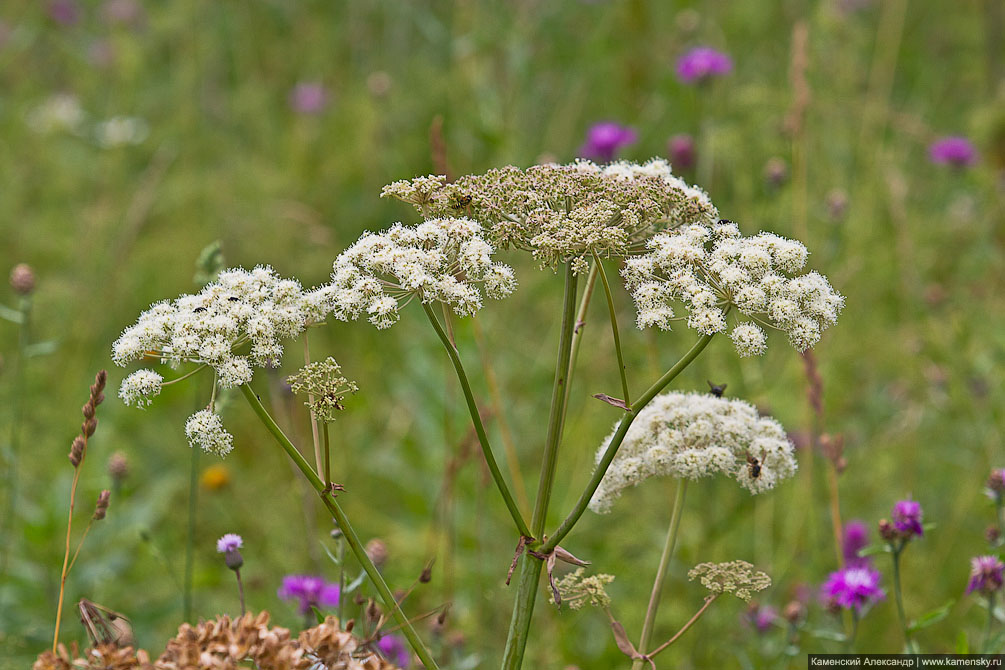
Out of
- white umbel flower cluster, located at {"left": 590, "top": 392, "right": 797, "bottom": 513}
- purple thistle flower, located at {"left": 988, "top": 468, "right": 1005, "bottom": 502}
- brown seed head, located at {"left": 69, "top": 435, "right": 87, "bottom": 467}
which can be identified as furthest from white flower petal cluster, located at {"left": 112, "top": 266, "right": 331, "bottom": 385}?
purple thistle flower, located at {"left": 988, "top": 468, "right": 1005, "bottom": 502}

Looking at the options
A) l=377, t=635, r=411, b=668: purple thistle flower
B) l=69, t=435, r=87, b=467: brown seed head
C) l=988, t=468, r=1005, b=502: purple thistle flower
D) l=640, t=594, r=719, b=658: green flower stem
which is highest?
l=988, t=468, r=1005, b=502: purple thistle flower

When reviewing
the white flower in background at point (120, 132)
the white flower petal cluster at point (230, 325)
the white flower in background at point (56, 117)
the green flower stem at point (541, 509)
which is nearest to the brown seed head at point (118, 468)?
the white flower petal cluster at point (230, 325)

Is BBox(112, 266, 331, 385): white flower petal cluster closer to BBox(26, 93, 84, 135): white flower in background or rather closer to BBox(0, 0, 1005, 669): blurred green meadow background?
BBox(0, 0, 1005, 669): blurred green meadow background

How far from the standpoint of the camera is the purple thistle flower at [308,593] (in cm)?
244

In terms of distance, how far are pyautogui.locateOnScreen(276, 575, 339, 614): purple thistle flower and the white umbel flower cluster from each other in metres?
0.88

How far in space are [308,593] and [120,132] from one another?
402cm

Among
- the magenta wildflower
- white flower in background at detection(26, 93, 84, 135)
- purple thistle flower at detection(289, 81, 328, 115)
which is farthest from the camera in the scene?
purple thistle flower at detection(289, 81, 328, 115)

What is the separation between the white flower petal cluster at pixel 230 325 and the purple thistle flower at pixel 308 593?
35.1 inches

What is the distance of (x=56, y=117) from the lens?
5707mm

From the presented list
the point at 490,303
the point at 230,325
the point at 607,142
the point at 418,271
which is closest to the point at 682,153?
the point at 607,142

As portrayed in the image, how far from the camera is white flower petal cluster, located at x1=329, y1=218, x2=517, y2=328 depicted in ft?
5.46

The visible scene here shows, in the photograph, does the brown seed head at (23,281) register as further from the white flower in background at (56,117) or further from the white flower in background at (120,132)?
the white flower in background at (56,117)

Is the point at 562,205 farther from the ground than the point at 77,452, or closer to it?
farther from the ground

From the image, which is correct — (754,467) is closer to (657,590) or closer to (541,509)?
(657,590)
